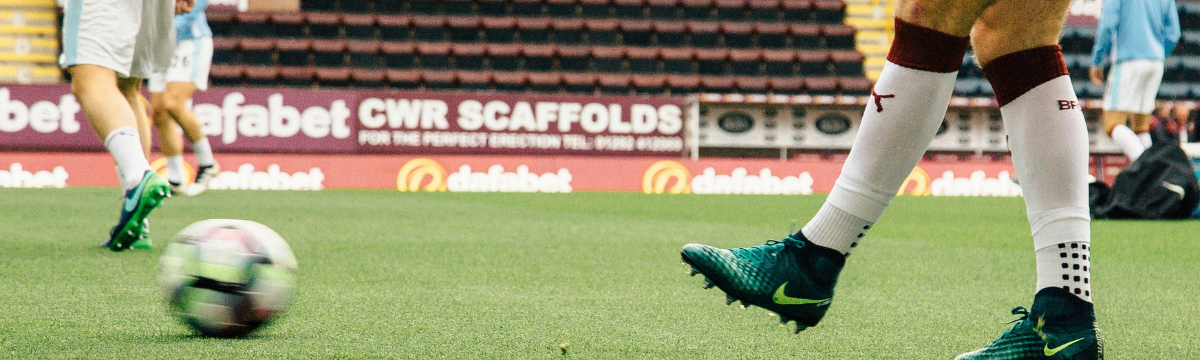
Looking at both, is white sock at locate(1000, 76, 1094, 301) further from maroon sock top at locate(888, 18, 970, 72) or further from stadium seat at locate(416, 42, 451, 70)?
stadium seat at locate(416, 42, 451, 70)

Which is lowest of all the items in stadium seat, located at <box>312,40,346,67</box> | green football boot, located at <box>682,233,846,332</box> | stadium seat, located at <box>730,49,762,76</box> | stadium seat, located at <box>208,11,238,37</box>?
stadium seat, located at <box>730,49,762,76</box>

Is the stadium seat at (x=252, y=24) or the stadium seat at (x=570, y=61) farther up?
the stadium seat at (x=252, y=24)

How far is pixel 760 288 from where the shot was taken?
1672 mm

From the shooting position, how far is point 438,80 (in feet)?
48.0

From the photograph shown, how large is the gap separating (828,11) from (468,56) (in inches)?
219

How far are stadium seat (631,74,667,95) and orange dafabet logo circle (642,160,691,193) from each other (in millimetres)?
3153

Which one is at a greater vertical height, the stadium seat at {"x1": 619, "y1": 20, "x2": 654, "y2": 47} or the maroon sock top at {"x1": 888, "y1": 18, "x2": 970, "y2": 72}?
the maroon sock top at {"x1": 888, "y1": 18, "x2": 970, "y2": 72}

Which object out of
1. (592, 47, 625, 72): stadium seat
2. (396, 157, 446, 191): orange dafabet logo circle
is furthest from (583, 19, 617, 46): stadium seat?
(396, 157, 446, 191): orange dafabet logo circle

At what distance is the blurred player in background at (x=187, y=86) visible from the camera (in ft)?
20.6

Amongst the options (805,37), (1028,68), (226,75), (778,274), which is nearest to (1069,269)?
(1028,68)

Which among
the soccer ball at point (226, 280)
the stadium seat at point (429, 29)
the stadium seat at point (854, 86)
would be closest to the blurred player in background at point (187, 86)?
the soccer ball at point (226, 280)

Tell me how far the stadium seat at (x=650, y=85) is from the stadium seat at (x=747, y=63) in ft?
3.67

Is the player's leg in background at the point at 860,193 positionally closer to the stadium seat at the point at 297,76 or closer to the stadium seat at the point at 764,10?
the stadium seat at the point at 297,76

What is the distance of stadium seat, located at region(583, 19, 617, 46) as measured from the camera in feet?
50.8
